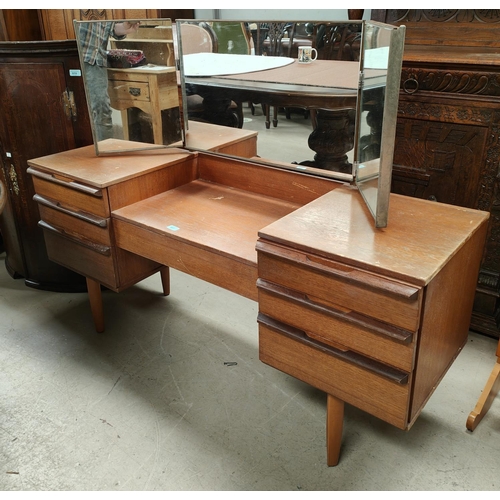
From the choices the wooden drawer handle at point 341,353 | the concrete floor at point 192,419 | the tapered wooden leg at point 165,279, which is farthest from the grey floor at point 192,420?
the wooden drawer handle at point 341,353

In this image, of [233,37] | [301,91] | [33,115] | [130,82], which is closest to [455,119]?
[301,91]

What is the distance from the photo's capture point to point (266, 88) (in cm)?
171

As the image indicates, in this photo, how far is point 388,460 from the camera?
1562 millimetres

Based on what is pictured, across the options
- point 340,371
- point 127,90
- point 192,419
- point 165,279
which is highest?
point 127,90

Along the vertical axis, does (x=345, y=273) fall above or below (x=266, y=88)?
below

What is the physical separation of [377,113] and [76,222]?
117cm

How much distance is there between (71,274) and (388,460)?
1.68m

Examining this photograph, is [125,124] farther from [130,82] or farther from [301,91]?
[301,91]

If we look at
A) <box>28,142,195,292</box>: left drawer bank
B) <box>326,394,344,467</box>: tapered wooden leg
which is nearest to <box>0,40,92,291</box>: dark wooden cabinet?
<box>28,142,195,292</box>: left drawer bank

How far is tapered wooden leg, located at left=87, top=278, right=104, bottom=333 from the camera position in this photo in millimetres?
2111

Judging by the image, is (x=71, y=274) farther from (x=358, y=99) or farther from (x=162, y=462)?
(x=358, y=99)

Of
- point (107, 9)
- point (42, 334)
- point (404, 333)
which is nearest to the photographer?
point (404, 333)

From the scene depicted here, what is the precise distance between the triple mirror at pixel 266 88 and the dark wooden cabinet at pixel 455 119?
0.50 m

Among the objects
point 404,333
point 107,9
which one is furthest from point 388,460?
point 107,9
